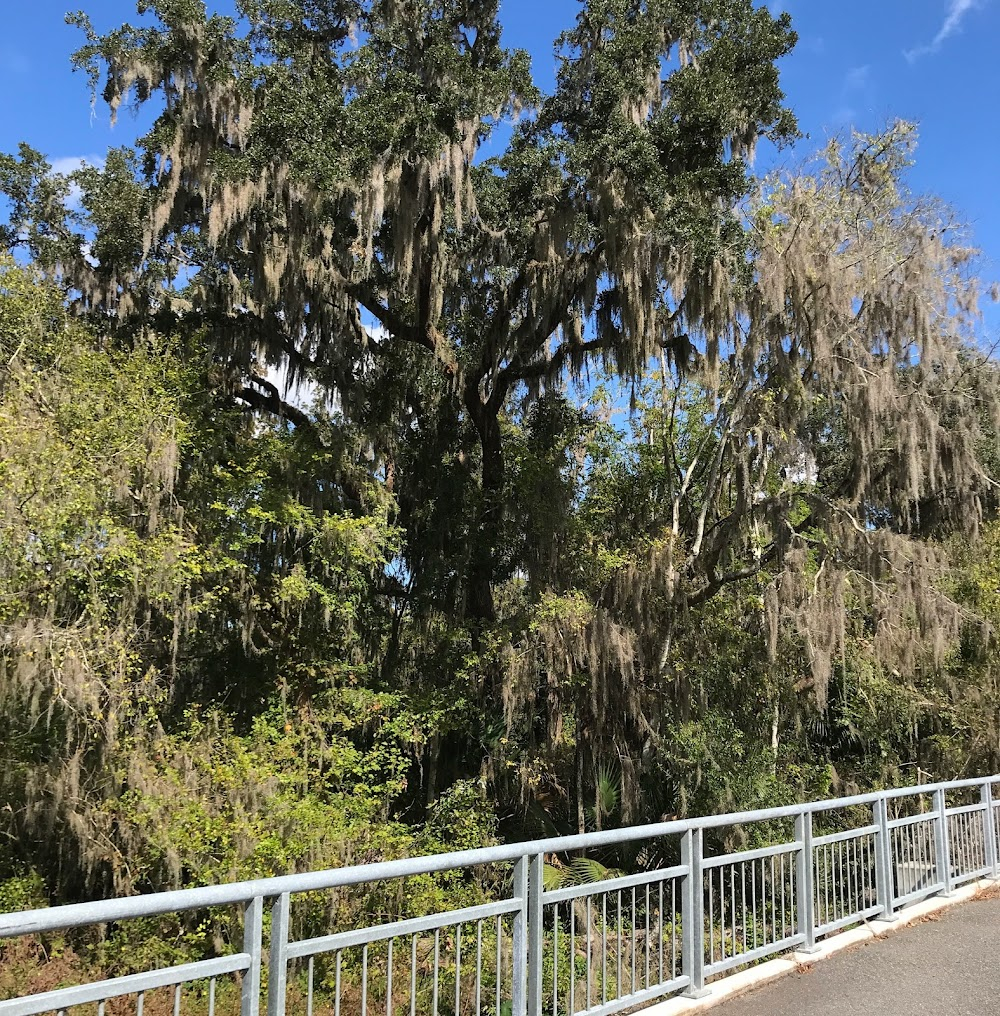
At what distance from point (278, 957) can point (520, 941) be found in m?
1.37

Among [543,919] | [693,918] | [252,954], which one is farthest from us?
[693,918]

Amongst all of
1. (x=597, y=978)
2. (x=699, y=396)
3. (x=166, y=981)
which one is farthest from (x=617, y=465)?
(x=166, y=981)

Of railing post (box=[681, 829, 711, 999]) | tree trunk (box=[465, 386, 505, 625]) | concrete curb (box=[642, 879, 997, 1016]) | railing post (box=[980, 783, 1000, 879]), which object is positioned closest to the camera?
concrete curb (box=[642, 879, 997, 1016])

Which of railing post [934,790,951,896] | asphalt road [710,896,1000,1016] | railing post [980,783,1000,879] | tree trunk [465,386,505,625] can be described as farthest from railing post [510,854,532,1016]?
tree trunk [465,386,505,625]

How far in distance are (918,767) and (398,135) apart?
14.0 m

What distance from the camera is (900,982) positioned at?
16.3ft

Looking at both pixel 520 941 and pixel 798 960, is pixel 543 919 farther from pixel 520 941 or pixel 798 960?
pixel 798 960

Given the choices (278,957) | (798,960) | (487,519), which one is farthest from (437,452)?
(278,957)

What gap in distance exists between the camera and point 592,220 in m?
10.9

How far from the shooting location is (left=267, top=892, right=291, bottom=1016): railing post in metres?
2.73

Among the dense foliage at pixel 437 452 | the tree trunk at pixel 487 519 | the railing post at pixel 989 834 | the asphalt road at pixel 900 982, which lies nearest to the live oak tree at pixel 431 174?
the dense foliage at pixel 437 452

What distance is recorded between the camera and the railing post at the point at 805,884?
543cm

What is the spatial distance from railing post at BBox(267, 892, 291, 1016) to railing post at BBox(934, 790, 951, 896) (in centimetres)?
645

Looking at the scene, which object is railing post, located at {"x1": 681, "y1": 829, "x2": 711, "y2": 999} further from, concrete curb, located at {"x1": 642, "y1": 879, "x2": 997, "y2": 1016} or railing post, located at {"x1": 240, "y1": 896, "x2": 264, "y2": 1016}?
railing post, located at {"x1": 240, "y1": 896, "x2": 264, "y2": 1016}
